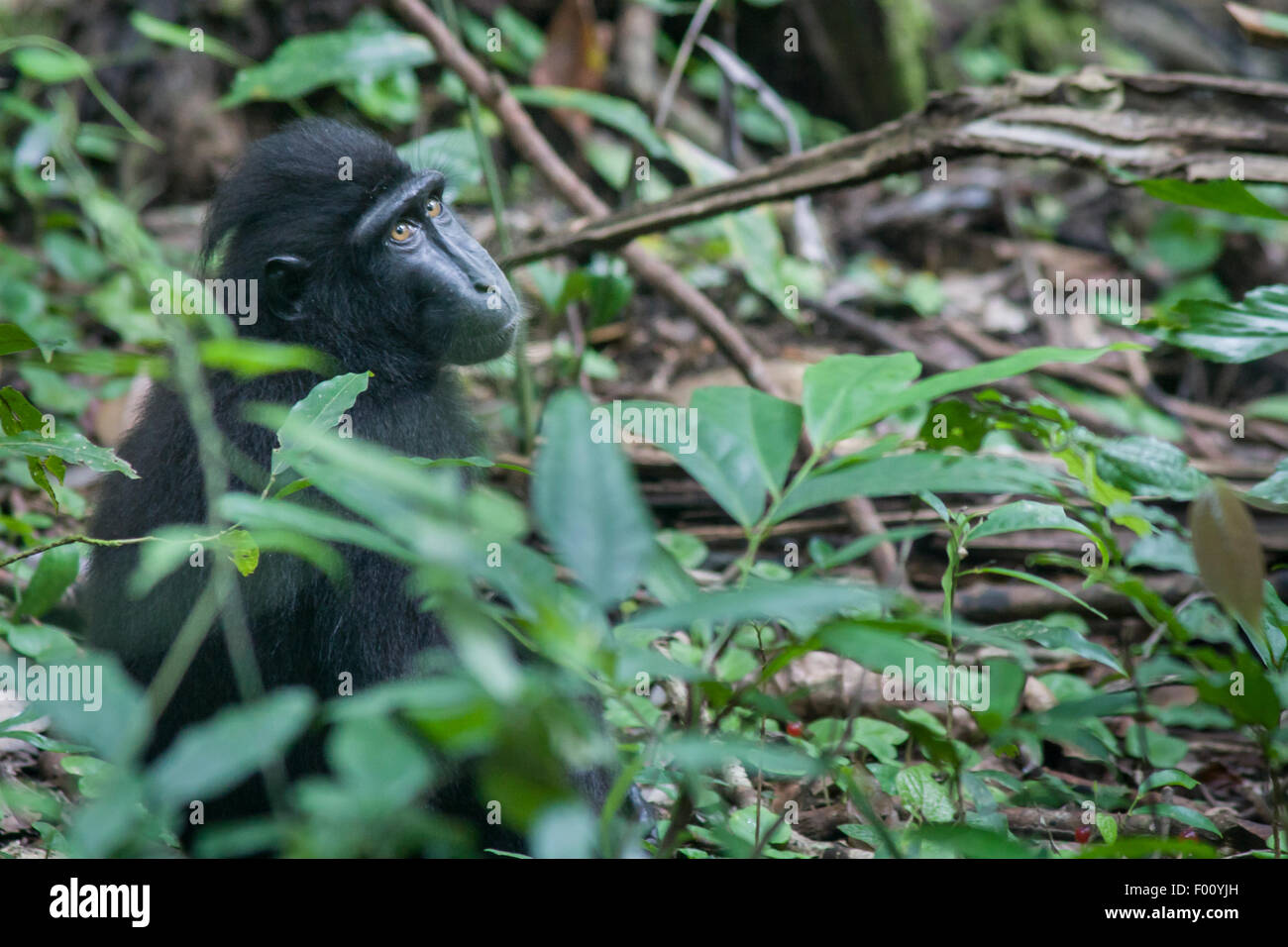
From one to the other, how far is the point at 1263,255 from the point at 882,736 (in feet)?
20.1

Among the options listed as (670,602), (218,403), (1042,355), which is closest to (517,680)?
(670,602)

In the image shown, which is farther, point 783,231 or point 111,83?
point 783,231

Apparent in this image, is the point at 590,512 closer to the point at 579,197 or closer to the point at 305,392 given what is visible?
the point at 305,392

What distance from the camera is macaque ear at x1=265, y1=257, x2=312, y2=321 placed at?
13.2 feet

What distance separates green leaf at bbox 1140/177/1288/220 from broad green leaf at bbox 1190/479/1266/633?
123cm

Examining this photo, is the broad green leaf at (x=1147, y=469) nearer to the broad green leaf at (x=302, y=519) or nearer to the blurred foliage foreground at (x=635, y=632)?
the blurred foliage foreground at (x=635, y=632)

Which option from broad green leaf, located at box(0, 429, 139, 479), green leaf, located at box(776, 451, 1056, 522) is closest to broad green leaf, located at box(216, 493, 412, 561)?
green leaf, located at box(776, 451, 1056, 522)

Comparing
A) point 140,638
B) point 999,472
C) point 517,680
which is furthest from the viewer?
point 140,638

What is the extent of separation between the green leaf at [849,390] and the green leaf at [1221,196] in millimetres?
1531

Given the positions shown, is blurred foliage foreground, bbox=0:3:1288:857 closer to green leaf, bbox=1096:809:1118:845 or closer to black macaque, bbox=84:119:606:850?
green leaf, bbox=1096:809:1118:845

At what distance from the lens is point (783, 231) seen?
8656mm

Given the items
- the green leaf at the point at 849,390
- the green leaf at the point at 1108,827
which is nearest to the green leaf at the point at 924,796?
the green leaf at the point at 1108,827
